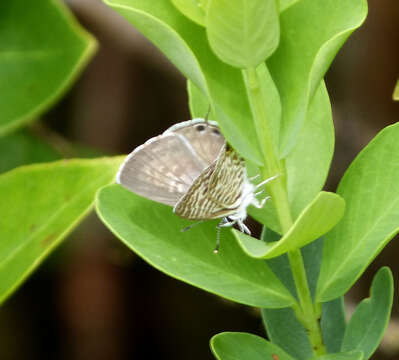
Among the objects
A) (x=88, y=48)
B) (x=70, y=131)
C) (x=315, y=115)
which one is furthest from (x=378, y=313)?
(x=70, y=131)

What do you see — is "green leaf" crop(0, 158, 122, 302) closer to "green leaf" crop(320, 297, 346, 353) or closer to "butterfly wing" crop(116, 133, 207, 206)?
"butterfly wing" crop(116, 133, 207, 206)

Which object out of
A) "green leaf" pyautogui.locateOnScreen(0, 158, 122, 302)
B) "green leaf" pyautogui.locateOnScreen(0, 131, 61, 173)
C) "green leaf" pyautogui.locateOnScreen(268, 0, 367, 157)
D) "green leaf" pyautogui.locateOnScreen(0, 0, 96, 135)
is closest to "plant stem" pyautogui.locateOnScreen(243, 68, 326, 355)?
"green leaf" pyautogui.locateOnScreen(268, 0, 367, 157)

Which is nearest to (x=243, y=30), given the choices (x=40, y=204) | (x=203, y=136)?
(x=203, y=136)

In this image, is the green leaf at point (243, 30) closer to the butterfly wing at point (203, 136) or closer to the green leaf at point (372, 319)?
the butterfly wing at point (203, 136)

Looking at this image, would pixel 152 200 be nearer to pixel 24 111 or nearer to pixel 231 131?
pixel 231 131

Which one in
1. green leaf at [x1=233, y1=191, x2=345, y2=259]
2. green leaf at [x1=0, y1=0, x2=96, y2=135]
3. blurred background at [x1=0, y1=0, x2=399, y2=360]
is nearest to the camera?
green leaf at [x1=233, y1=191, x2=345, y2=259]

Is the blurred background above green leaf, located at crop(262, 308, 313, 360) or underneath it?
underneath

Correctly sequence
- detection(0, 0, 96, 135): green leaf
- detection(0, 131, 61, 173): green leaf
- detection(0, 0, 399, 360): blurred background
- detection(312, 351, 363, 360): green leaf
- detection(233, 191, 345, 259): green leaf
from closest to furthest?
1. detection(233, 191, 345, 259): green leaf
2. detection(312, 351, 363, 360): green leaf
3. detection(0, 0, 96, 135): green leaf
4. detection(0, 131, 61, 173): green leaf
5. detection(0, 0, 399, 360): blurred background
